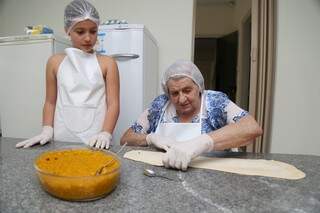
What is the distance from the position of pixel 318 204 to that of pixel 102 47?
155 centimetres

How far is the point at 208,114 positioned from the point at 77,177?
2.51ft

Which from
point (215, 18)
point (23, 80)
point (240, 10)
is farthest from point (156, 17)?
point (215, 18)

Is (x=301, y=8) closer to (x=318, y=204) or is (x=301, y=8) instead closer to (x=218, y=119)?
(x=218, y=119)

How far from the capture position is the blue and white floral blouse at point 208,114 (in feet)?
3.62

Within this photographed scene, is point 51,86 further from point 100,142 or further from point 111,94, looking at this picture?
point 100,142

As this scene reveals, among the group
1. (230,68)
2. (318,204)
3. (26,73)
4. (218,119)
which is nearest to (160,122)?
(218,119)

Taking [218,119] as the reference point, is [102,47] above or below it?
above

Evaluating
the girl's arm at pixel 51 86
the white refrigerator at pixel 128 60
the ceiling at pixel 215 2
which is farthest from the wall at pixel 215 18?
the girl's arm at pixel 51 86

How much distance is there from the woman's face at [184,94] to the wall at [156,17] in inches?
43.0

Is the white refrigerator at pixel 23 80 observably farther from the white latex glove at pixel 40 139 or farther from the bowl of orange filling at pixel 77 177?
the bowl of orange filling at pixel 77 177

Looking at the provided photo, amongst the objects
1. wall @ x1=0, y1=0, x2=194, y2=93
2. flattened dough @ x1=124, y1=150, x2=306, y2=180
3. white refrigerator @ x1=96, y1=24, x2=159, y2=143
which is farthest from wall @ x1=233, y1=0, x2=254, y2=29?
flattened dough @ x1=124, y1=150, x2=306, y2=180

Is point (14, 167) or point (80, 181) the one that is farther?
point (14, 167)

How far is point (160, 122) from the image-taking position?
1.20 m

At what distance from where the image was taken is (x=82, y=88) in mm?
1180
